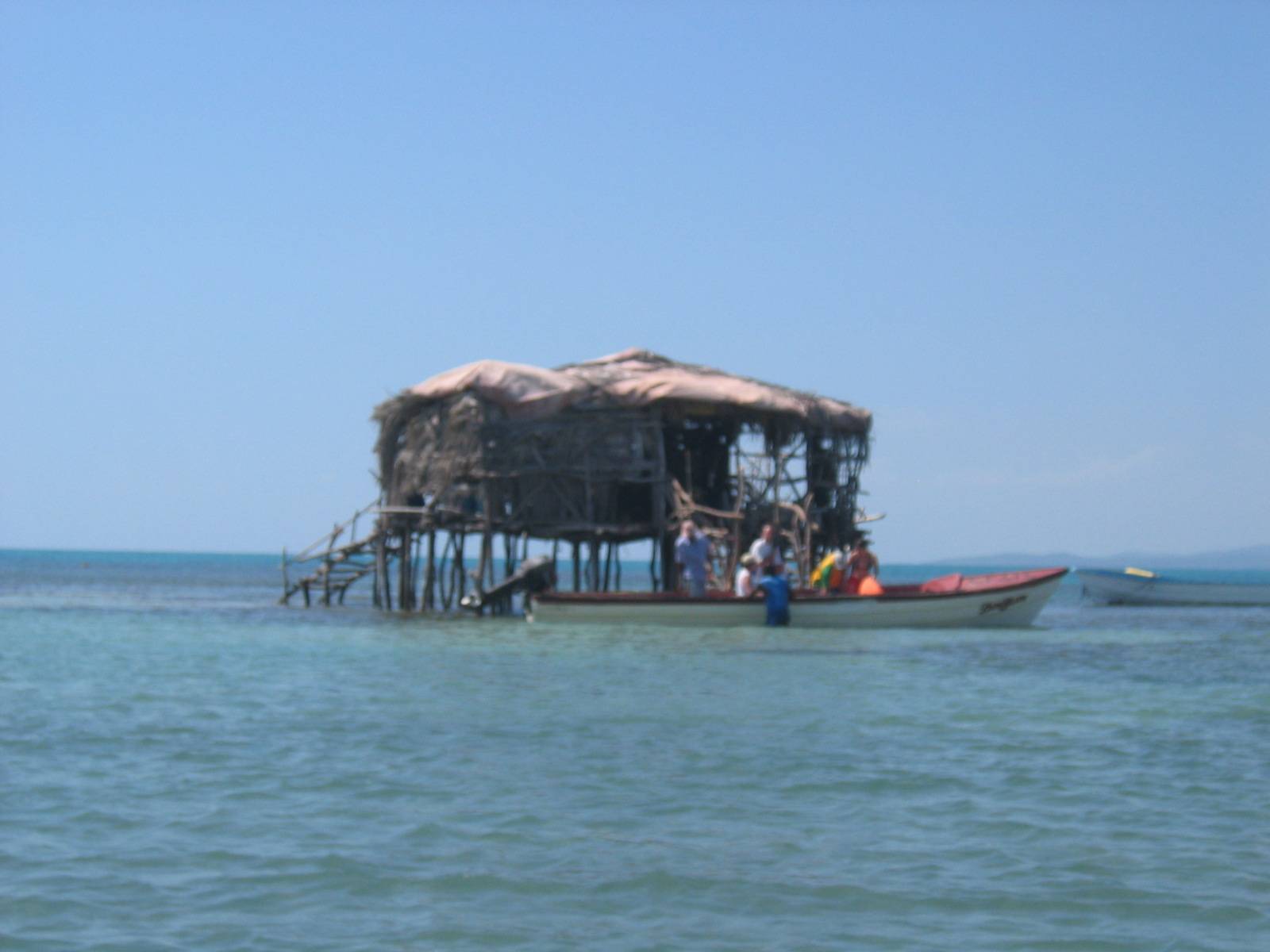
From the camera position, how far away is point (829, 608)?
2416cm

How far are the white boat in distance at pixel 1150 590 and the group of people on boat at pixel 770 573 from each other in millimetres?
19510

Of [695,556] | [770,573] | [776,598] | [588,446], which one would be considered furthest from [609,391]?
[776,598]

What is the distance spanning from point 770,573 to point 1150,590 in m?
23.1

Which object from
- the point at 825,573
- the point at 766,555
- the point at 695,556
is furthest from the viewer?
the point at 825,573

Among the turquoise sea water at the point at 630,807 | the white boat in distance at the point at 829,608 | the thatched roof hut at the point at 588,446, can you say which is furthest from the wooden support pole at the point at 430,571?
the turquoise sea water at the point at 630,807

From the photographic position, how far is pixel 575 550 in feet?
102

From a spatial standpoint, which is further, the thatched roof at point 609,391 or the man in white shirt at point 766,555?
the thatched roof at point 609,391

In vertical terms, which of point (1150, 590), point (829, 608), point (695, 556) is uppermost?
point (695, 556)

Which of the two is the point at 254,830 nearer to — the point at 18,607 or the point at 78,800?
the point at 78,800

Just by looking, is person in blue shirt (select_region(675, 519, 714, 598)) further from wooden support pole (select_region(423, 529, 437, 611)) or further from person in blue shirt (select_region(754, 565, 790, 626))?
wooden support pole (select_region(423, 529, 437, 611))

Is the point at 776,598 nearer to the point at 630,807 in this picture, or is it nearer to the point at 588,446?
the point at 588,446

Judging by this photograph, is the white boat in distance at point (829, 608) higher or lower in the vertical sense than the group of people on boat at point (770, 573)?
lower

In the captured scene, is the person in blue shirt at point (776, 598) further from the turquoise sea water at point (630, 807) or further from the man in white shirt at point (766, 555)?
the turquoise sea water at point (630, 807)

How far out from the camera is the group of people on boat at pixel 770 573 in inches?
930
